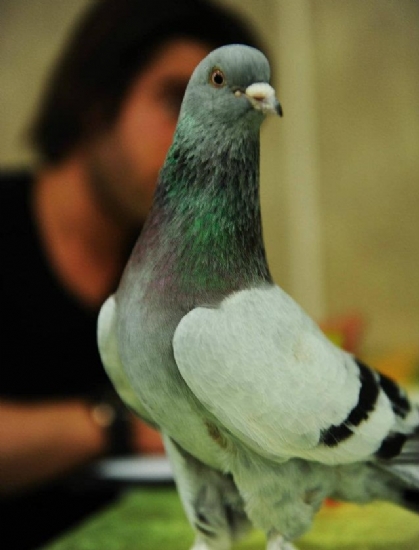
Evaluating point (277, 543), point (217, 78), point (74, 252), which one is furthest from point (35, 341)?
point (217, 78)

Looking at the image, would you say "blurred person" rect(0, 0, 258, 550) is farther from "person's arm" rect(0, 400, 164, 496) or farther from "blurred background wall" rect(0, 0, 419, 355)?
"blurred background wall" rect(0, 0, 419, 355)

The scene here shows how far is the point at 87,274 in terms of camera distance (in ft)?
6.92

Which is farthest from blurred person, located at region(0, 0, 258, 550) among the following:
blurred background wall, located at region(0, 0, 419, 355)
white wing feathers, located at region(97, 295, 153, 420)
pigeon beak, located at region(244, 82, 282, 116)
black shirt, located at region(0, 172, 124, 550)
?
pigeon beak, located at region(244, 82, 282, 116)

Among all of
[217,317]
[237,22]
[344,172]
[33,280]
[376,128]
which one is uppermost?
[237,22]

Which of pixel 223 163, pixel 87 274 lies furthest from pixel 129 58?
pixel 223 163

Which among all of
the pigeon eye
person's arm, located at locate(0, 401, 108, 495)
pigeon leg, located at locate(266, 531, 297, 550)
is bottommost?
person's arm, located at locate(0, 401, 108, 495)

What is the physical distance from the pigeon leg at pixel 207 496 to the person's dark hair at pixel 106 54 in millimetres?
1174

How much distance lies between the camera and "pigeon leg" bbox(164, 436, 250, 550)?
1053mm

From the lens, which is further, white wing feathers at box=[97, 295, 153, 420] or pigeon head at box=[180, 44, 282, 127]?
white wing feathers at box=[97, 295, 153, 420]

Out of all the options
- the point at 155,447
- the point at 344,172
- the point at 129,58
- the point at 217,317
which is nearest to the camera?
the point at 217,317

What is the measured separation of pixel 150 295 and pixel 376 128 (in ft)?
5.77

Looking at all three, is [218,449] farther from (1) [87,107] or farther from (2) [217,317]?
(1) [87,107]

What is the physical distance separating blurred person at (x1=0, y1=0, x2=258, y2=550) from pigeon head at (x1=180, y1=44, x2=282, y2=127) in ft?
3.39

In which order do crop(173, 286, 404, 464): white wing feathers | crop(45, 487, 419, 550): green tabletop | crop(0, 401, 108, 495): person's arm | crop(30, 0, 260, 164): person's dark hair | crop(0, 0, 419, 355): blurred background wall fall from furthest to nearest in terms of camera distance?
crop(0, 0, 419, 355): blurred background wall → crop(0, 401, 108, 495): person's arm → crop(30, 0, 260, 164): person's dark hair → crop(45, 487, 419, 550): green tabletop → crop(173, 286, 404, 464): white wing feathers
